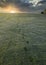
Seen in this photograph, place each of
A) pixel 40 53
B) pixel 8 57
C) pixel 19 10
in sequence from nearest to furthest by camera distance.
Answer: pixel 8 57 → pixel 40 53 → pixel 19 10

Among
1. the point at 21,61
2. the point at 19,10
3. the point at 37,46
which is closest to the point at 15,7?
the point at 19,10

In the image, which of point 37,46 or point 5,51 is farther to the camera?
point 37,46

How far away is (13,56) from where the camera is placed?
5.89 ft

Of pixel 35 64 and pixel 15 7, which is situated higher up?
pixel 15 7

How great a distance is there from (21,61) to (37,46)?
0.58 meters

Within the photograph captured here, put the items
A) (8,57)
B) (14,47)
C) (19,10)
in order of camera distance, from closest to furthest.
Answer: (8,57) < (14,47) < (19,10)

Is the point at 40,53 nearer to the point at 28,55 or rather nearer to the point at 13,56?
the point at 28,55

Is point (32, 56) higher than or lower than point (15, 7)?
lower

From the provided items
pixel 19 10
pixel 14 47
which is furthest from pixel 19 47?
pixel 19 10

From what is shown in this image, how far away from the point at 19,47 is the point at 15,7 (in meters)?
6.57

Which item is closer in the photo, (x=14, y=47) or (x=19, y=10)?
(x=14, y=47)

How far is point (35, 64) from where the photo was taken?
5.19ft

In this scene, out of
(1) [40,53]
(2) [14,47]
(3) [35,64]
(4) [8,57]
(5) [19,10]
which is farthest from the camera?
(5) [19,10]

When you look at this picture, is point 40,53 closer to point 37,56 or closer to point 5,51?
point 37,56
